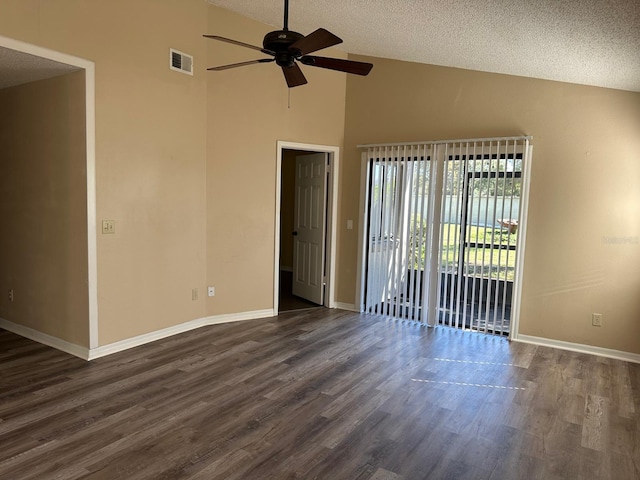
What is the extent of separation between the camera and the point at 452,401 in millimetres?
3289

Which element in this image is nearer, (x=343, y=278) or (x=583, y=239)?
(x=583, y=239)

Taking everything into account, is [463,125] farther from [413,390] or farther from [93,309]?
[93,309]

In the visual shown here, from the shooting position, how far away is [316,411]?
306cm

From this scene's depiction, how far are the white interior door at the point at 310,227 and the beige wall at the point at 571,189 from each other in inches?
67.3

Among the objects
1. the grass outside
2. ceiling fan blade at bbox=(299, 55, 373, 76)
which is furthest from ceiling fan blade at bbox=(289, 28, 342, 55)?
the grass outside

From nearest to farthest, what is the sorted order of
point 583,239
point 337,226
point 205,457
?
point 205,457, point 583,239, point 337,226

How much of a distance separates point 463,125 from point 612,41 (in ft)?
6.66

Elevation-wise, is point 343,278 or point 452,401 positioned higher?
point 343,278

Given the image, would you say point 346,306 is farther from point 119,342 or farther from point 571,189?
point 571,189

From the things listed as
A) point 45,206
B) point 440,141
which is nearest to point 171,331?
point 45,206

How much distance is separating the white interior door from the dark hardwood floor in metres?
1.61

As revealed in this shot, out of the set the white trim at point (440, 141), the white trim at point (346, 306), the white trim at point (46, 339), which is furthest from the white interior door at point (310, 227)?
the white trim at point (46, 339)

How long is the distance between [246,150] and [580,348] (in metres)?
4.22

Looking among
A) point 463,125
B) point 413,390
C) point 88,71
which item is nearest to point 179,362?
point 413,390
